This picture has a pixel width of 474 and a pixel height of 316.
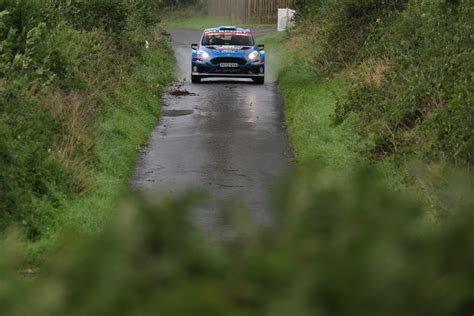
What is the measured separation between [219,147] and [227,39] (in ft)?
45.4

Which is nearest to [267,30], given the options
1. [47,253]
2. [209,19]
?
[209,19]

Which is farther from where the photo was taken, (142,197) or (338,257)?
(142,197)

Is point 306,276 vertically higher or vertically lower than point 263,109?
higher

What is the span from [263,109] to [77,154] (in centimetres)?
1060

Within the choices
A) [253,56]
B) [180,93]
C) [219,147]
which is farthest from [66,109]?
[253,56]

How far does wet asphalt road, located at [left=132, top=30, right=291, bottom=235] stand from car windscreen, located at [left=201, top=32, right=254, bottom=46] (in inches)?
79.8

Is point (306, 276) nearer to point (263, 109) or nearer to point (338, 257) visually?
point (338, 257)

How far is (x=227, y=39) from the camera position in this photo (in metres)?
35.0

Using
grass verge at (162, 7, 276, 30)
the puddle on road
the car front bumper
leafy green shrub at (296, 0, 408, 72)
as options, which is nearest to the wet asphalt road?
the puddle on road

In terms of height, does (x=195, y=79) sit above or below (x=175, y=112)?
below

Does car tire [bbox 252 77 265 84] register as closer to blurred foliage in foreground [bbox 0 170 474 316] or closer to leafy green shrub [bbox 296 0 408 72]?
leafy green shrub [bbox 296 0 408 72]

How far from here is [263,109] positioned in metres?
27.7

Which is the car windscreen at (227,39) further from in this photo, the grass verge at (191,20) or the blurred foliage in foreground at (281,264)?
the blurred foliage in foreground at (281,264)

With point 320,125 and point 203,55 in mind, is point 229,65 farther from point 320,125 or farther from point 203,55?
point 320,125
